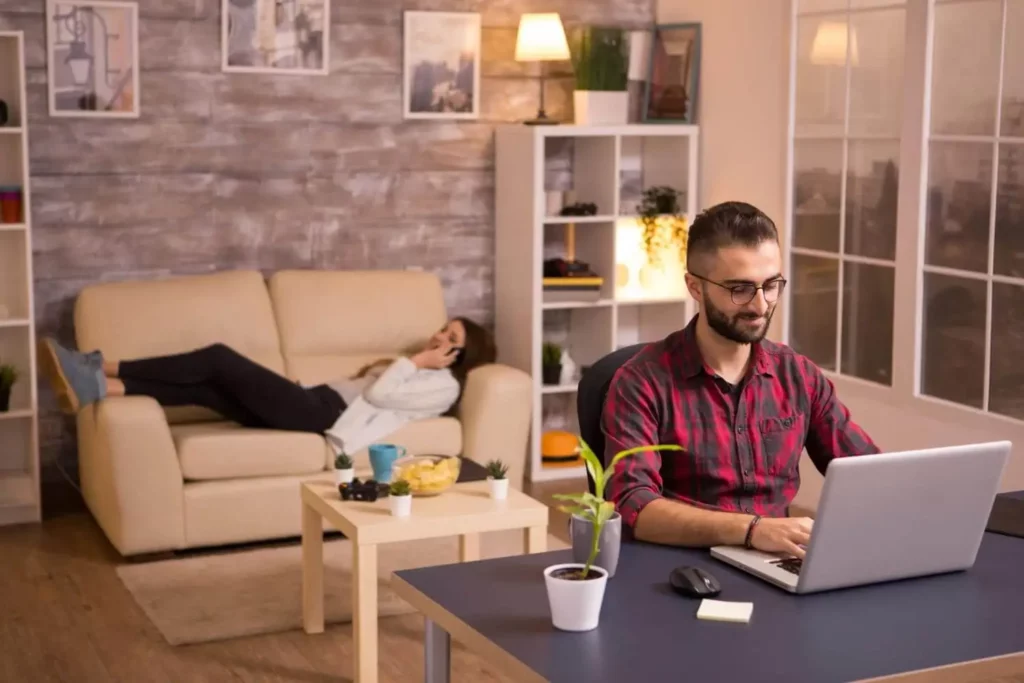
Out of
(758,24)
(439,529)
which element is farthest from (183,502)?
(758,24)

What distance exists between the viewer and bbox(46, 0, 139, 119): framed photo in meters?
5.42

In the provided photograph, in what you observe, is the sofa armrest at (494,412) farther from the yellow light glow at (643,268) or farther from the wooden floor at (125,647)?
the wooden floor at (125,647)

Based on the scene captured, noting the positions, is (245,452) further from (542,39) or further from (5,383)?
(542,39)

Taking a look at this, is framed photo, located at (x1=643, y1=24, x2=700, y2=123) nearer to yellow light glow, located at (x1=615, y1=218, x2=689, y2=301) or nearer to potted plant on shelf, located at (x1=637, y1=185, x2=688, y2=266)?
potted plant on shelf, located at (x1=637, y1=185, x2=688, y2=266)

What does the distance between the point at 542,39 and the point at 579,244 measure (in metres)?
0.94

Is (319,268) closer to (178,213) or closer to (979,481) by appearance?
(178,213)

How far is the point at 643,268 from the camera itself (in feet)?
20.8

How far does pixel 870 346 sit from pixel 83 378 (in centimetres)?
282

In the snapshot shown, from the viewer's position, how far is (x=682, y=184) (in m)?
6.27

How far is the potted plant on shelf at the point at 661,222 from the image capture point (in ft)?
20.2

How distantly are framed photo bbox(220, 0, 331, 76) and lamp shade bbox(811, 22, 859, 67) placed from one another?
1.97 meters

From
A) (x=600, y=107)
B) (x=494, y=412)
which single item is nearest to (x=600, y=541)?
(x=494, y=412)

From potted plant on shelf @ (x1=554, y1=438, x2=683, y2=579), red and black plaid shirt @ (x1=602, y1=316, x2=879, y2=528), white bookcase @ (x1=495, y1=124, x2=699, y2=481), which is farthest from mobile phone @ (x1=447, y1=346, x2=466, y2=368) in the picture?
potted plant on shelf @ (x1=554, y1=438, x2=683, y2=579)

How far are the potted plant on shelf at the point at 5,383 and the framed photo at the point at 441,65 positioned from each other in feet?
6.37
